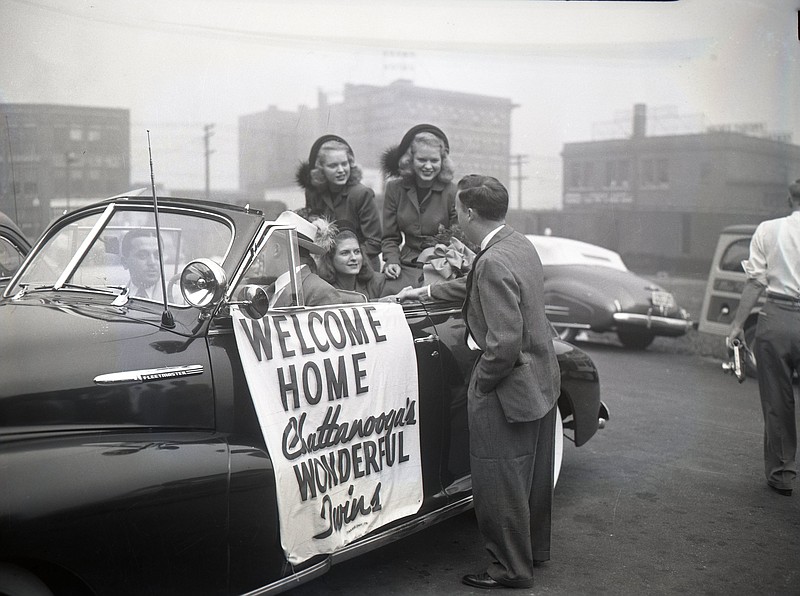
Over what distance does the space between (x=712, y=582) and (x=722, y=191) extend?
830 centimetres

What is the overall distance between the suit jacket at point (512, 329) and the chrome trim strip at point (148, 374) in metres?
1.27

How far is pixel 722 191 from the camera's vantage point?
35.8ft

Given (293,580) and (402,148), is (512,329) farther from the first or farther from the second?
(402,148)

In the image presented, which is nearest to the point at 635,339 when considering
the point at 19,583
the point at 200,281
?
the point at 200,281

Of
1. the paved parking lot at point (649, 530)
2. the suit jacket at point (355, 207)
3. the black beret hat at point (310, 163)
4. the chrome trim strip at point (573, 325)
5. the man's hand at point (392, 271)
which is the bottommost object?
the paved parking lot at point (649, 530)

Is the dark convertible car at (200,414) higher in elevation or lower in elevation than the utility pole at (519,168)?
lower

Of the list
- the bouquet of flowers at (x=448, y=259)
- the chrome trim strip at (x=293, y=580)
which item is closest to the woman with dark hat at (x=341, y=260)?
the bouquet of flowers at (x=448, y=259)

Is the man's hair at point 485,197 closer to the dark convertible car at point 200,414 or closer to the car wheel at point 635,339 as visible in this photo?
the dark convertible car at point 200,414

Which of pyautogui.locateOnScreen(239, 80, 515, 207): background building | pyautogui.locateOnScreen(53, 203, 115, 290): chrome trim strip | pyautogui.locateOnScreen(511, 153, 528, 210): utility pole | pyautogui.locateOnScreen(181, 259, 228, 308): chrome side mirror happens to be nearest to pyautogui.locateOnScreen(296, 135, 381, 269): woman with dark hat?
pyautogui.locateOnScreen(239, 80, 515, 207): background building

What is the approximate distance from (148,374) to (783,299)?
13.2 ft

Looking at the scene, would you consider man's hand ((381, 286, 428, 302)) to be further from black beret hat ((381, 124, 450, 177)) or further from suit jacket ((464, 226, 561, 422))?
black beret hat ((381, 124, 450, 177))

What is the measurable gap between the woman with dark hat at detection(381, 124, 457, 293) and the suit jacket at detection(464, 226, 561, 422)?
169cm

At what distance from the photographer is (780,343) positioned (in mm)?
5004

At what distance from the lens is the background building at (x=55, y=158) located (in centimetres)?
327
